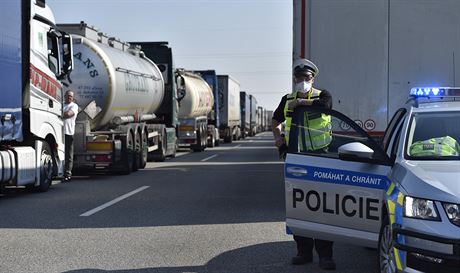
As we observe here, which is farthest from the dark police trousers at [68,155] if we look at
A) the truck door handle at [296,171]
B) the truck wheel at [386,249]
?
the truck wheel at [386,249]

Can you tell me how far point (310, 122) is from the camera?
623cm

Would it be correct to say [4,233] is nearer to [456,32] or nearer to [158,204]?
[158,204]

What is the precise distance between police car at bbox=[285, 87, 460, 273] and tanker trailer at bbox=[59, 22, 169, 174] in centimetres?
997

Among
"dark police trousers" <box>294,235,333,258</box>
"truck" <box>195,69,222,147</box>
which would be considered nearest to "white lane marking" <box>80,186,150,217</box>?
"dark police trousers" <box>294,235,333,258</box>

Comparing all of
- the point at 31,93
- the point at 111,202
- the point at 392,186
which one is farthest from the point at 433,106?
the point at 31,93

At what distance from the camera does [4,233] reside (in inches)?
318

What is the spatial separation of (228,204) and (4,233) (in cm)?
382

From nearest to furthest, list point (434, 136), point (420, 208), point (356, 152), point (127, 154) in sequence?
point (420, 208) < point (356, 152) < point (434, 136) < point (127, 154)

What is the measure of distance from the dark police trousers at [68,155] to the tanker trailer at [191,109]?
10.4 metres

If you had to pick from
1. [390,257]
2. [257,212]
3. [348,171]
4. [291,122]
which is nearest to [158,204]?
[257,212]

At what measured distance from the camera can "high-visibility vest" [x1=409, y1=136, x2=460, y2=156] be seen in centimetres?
521

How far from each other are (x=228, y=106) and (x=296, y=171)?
34013 mm

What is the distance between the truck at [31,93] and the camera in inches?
421

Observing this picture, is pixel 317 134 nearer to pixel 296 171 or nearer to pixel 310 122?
pixel 310 122
